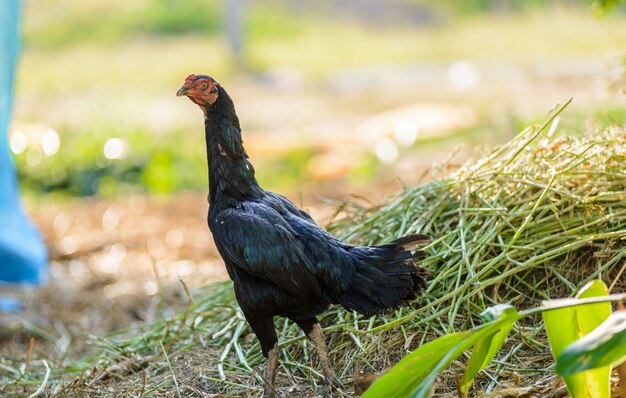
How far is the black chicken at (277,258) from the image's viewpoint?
98.3 inches

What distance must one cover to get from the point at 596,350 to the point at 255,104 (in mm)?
11782

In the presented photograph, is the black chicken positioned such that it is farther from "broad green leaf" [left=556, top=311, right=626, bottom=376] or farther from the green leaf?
"broad green leaf" [left=556, top=311, right=626, bottom=376]

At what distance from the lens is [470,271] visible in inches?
109

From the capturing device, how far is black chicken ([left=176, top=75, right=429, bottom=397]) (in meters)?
2.50

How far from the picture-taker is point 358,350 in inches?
110

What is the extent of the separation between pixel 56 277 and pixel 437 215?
3156mm

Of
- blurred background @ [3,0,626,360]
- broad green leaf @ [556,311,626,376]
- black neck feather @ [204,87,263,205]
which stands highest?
black neck feather @ [204,87,263,205]

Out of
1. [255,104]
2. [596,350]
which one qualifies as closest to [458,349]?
[596,350]

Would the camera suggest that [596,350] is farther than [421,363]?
No

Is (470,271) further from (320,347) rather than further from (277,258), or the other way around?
(277,258)

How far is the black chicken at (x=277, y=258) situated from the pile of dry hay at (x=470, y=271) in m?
0.14

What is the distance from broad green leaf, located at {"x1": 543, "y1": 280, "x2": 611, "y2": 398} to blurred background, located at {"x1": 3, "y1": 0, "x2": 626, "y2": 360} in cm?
135

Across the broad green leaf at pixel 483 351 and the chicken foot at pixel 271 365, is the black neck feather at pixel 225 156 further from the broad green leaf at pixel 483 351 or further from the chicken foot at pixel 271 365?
the broad green leaf at pixel 483 351

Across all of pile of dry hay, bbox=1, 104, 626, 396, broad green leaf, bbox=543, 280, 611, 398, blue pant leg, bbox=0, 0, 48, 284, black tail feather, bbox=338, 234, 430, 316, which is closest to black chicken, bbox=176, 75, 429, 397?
black tail feather, bbox=338, 234, 430, 316
